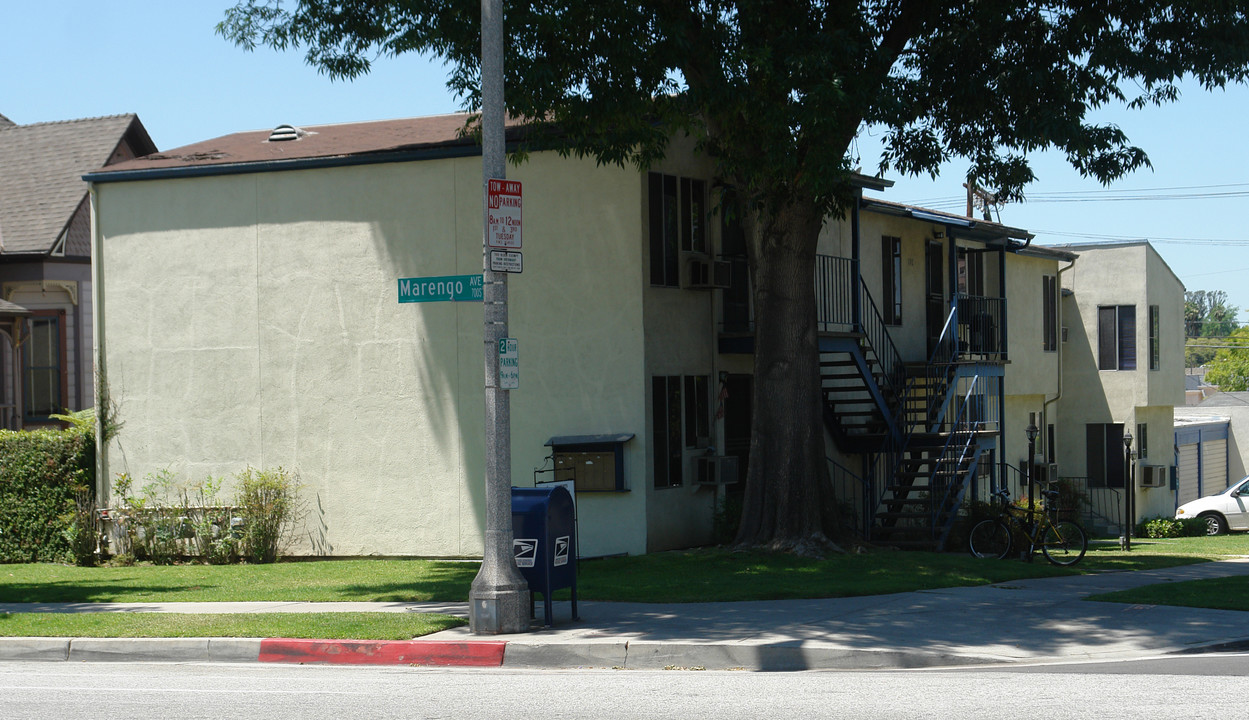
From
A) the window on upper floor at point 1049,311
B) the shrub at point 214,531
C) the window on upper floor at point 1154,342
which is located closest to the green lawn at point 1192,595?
the shrub at point 214,531

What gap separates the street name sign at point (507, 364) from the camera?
11.5 meters

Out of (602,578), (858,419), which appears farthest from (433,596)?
(858,419)

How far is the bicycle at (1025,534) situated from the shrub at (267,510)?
10332 millimetres

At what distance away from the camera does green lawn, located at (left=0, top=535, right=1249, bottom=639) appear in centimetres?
1206

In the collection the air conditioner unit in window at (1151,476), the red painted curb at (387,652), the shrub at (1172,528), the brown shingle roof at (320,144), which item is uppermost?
the brown shingle roof at (320,144)

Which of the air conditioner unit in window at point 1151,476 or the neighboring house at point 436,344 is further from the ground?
the neighboring house at point 436,344

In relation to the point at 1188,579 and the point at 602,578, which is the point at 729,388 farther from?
the point at 1188,579

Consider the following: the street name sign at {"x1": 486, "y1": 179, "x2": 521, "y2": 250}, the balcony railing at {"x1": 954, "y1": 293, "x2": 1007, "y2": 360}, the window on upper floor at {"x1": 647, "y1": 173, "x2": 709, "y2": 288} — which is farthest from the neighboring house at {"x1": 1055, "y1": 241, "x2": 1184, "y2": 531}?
the street name sign at {"x1": 486, "y1": 179, "x2": 521, "y2": 250}

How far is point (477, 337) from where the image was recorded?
19000 millimetres

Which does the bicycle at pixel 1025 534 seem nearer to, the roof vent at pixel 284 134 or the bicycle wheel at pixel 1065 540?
the bicycle wheel at pixel 1065 540

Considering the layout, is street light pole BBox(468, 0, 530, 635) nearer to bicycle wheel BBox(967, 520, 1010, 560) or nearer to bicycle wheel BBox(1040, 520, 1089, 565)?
bicycle wheel BBox(967, 520, 1010, 560)

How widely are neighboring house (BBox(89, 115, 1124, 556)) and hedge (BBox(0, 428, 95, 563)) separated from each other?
776 mm

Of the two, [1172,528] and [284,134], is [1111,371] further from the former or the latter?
[284,134]

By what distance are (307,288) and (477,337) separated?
3056 mm
